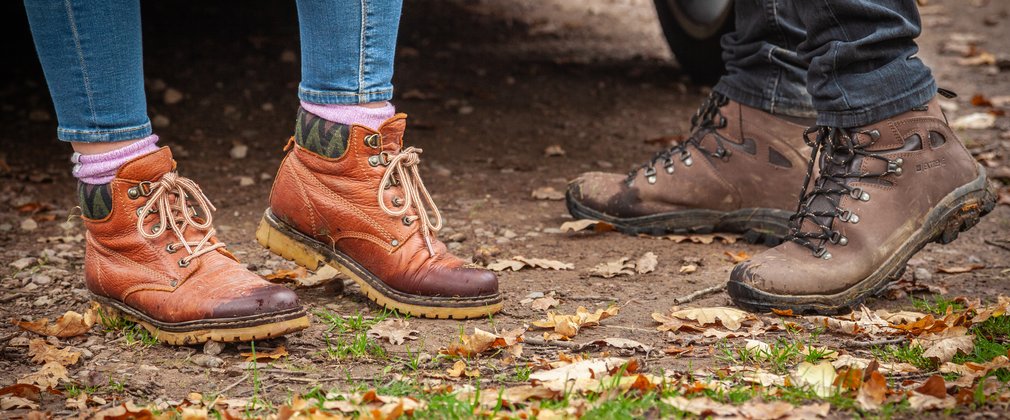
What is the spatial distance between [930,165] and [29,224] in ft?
7.81

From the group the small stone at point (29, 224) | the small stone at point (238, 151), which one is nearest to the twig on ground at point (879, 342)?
the small stone at point (29, 224)

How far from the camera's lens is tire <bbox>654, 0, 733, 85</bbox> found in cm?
397

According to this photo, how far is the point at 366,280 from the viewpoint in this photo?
1.96 meters

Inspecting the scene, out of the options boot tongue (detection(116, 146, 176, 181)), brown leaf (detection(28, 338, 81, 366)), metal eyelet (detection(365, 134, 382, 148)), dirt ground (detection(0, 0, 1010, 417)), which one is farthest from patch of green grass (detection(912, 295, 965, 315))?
brown leaf (detection(28, 338, 81, 366))

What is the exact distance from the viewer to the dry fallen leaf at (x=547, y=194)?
3053 millimetres

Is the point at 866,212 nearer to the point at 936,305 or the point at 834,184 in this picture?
the point at 834,184

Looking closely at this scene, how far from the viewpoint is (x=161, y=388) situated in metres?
1.63

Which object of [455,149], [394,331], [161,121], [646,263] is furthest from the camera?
[161,121]

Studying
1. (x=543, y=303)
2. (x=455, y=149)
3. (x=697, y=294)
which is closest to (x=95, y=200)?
(x=543, y=303)

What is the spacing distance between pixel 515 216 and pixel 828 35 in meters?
1.16

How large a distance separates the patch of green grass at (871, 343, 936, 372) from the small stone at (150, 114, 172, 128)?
2831 millimetres

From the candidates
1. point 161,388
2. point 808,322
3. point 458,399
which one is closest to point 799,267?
point 808,322

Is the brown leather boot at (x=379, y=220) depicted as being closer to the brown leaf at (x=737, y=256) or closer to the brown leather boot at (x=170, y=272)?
the brown leather boot at (x=170, y=272)

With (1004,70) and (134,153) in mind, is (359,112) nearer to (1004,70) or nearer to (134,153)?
(134,153)
